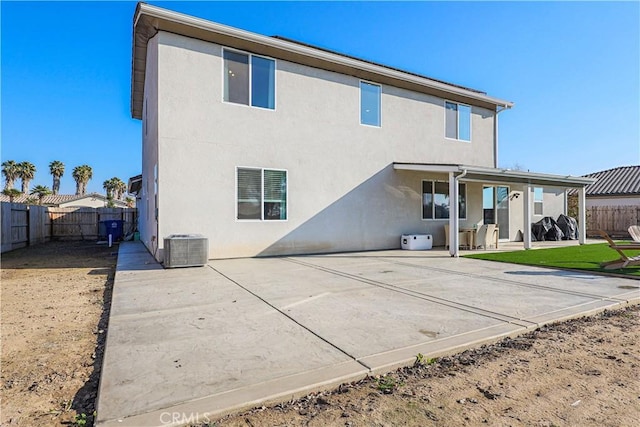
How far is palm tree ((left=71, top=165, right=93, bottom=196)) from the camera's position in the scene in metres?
52.4

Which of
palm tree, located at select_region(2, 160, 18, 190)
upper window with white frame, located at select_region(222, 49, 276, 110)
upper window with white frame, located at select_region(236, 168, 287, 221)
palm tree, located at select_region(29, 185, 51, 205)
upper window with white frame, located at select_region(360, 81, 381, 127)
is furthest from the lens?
palm tree, located at select_region(2, 160, 18, 190)

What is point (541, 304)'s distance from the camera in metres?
4.72

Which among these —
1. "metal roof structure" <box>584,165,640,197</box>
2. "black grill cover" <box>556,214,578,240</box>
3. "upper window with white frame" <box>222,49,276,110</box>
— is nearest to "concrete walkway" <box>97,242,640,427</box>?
"upper window with white frame" <box>222,49,276,110</box>

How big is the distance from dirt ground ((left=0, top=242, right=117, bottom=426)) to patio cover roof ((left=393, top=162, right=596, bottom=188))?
30.0 ft

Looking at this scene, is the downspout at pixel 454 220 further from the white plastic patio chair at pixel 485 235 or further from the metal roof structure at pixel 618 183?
the metal roof structure at pixel 618 183

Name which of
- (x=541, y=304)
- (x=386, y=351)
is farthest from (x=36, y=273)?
(x=541, y=304)

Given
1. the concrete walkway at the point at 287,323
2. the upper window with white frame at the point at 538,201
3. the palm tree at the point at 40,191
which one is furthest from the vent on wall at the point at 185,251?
the palm tree at the point at 40,191

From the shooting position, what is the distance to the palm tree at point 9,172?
4709 centimetres

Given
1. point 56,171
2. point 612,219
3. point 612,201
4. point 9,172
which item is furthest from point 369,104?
point 56,171

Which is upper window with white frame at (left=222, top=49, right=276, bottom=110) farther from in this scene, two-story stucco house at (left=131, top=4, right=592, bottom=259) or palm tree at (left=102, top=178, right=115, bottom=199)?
palm tree at (left=102, top=178, right=115, bottom=199)

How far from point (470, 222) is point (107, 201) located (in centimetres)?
4844

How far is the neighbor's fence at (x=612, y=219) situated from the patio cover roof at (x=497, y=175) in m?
8.11

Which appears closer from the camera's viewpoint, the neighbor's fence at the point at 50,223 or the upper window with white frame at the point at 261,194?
the upper window with white frame at the point at 261,194
